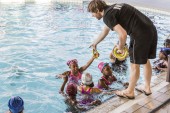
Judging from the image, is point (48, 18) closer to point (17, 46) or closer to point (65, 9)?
point (65, 9)

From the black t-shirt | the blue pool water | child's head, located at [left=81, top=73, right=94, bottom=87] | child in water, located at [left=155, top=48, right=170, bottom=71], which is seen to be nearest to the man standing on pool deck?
the black t-shirt

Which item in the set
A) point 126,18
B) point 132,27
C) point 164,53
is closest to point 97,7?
point 126,18

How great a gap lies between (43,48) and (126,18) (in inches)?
224

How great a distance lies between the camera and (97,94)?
5.77 metres

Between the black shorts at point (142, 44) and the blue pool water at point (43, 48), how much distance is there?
1.77 meters

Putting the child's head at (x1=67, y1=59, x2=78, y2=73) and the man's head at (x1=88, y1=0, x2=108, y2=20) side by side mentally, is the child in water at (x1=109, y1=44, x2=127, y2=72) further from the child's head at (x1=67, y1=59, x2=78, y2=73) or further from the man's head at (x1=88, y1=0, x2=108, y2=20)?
the man's head at (x1=88, y1=0, x2=108, y2=20)

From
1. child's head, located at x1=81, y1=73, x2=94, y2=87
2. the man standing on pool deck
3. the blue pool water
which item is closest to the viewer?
the man standing on pool deck

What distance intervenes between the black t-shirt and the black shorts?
3.2 inches

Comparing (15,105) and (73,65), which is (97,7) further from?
(73,65)

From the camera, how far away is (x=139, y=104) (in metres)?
4.61

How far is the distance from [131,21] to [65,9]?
42.2 ft

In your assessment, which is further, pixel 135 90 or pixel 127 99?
pixel 135 90

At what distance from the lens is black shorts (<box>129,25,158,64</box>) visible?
4.38 m

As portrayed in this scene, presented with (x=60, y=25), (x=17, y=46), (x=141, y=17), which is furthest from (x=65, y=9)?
(x=141, y=17)
